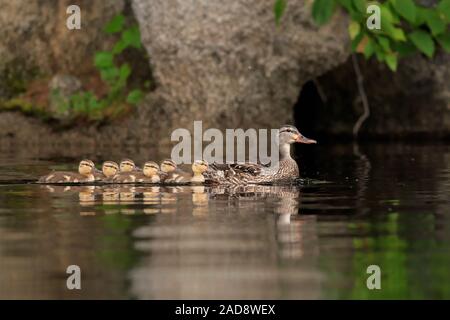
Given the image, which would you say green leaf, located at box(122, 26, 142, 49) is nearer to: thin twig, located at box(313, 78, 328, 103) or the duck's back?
thin twig, located at box(313, 78, 328, 103)

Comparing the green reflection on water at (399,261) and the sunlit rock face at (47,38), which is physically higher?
the sunlit rock face at (47,38)

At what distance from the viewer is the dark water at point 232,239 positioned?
834 centimetres

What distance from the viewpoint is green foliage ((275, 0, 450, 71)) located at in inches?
696

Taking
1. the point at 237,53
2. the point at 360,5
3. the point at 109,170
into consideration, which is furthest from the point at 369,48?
the point at 109,170

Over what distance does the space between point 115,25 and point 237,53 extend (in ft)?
7.32

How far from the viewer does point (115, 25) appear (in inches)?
883

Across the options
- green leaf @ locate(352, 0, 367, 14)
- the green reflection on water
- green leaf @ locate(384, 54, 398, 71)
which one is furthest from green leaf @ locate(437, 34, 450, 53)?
the green reflection on water

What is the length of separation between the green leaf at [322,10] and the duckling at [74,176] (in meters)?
4.14

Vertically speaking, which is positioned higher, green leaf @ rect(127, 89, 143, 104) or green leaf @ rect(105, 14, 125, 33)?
green leaf @ rect(105, 14, 125, 33)

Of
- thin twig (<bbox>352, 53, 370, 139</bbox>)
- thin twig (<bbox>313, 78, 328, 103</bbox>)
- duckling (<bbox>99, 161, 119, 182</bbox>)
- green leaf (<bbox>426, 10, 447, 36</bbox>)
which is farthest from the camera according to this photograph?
thin twig (<bbox>313, 78, 328, 103</bbox>)

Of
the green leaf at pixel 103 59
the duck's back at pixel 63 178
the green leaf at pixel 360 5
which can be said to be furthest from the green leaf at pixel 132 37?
the duck's back at pixel 63 178

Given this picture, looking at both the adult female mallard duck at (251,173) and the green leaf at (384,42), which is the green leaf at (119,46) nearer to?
the green leaf at (384,42)

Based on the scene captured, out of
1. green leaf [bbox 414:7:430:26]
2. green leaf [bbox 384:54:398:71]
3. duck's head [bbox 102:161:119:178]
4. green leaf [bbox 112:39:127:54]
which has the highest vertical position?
green leaf [bbox 414:7:430:26]

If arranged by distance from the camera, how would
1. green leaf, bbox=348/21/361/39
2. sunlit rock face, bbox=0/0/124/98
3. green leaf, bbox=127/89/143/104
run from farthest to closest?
1. sunlit rock face, bbox=0/0/124/98
2. green leaf, bbox=127/89/143/104
3. green leaf, bbox=348/21/361/39
